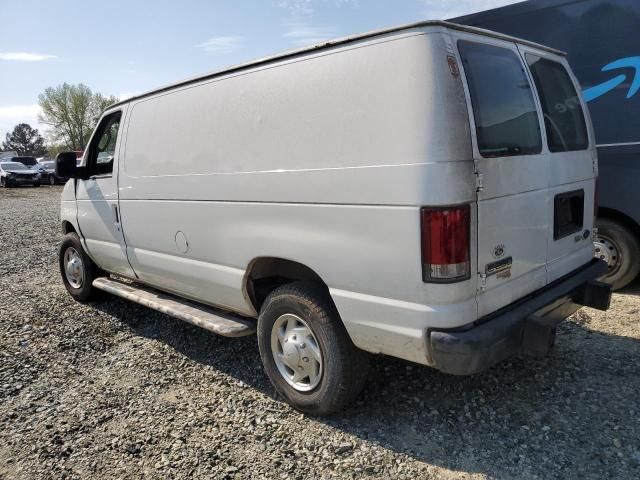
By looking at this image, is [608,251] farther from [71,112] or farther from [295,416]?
[71,112]

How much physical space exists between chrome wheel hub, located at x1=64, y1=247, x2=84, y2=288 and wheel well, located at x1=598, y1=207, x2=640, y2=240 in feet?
18.1

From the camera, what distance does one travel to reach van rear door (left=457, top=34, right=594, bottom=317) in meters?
2.69

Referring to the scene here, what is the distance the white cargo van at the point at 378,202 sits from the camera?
2.56m

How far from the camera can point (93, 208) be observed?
5.11 m

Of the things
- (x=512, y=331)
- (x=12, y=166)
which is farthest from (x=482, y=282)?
(x=12, y=166)

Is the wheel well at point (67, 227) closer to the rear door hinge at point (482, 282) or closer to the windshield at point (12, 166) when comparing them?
the rear door hinge at point (482, 282)

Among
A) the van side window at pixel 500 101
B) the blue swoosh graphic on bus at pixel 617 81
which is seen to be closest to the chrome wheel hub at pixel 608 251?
the blue swoosh graphic on bus at pixel 617 81

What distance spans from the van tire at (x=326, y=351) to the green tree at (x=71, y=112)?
68563mm

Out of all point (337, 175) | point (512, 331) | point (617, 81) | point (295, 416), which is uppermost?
point (617, 81)

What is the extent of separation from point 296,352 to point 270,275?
60cm

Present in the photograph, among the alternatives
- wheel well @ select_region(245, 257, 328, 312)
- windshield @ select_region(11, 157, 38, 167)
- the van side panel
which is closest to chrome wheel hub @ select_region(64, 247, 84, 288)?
the van side panel

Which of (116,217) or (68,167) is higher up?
(68,167)

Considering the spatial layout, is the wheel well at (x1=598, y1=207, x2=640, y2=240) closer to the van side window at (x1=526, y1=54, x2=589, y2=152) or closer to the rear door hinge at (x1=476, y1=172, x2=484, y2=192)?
the van side window at (x1=526, y1=54, x2=589, y2=152)

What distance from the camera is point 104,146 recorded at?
5223 millimetres
